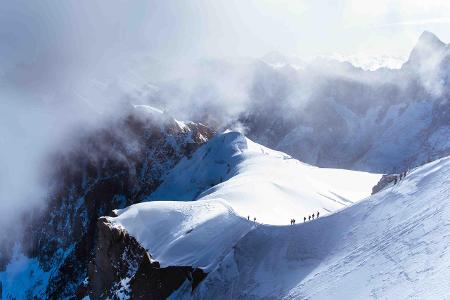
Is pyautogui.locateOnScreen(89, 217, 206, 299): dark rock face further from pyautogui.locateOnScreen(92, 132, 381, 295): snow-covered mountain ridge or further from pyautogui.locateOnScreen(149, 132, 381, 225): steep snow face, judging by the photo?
pyautogui.locateOnScreen(149, 132, 381, 225): steep snow face

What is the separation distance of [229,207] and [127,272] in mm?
15556

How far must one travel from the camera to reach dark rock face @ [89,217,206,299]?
56.9 metres

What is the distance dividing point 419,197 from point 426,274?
13.5 meters

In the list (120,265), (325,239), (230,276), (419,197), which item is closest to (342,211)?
(325,239)

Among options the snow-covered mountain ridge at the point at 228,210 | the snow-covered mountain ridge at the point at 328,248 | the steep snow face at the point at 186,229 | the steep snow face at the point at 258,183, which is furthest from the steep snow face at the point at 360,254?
the steep snow face at the point at 258,183

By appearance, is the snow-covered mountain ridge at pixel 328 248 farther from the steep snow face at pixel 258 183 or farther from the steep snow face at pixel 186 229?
the steep snow face at pixel 258 183

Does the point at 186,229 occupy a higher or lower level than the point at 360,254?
lower

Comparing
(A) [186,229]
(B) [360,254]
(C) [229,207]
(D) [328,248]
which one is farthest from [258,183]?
(B) [360,254]

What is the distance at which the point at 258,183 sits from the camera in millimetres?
97125

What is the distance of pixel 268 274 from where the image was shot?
50.7m

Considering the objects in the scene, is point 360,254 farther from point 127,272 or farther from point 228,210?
point 127,272

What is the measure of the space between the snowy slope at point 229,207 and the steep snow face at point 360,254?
3835 mm

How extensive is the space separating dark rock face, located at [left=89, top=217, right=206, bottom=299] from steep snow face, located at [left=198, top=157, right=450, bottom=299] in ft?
15.6

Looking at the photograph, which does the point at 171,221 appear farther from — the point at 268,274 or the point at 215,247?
the point at 268,274
